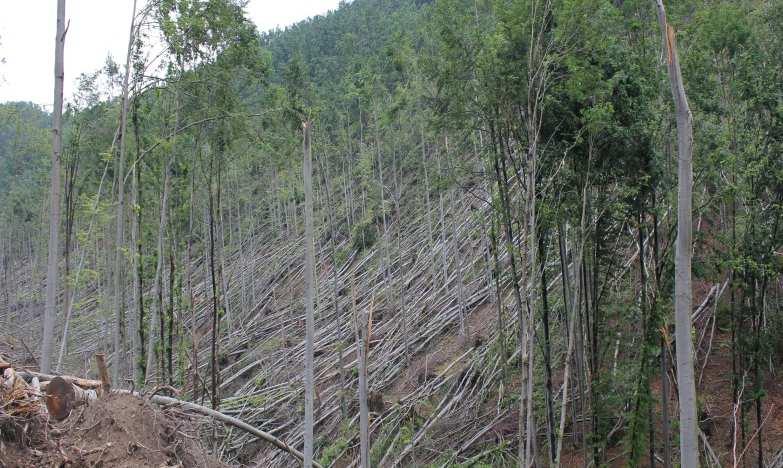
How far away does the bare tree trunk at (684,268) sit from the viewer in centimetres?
330

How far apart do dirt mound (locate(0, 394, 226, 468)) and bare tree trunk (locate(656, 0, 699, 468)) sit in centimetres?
351

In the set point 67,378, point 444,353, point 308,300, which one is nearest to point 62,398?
point 67,378

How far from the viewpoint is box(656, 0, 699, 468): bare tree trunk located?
3.30 metres

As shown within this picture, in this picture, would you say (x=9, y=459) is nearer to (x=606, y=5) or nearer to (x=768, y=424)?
(x=606, y=5)

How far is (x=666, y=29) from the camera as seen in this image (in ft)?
10.7

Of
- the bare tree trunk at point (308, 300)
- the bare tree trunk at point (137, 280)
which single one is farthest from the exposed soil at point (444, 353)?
the bare tree trunk at point (308, 300)

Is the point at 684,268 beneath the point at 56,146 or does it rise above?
beneath

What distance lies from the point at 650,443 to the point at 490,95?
4502 mm

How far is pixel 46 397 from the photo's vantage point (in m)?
4.66

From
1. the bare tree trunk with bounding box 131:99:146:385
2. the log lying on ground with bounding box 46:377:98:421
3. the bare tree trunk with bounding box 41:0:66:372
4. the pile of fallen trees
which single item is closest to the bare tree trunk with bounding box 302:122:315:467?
the pile of fallen trees

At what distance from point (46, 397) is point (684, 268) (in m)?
4.45

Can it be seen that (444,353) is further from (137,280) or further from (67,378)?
(67,378)

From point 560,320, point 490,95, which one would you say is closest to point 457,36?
point 490,95

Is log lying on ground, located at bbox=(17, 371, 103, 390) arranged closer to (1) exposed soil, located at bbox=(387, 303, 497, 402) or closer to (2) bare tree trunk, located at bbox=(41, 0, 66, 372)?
(2) bare tree trunk, located at bbox=(41, 0, 66, 372)
